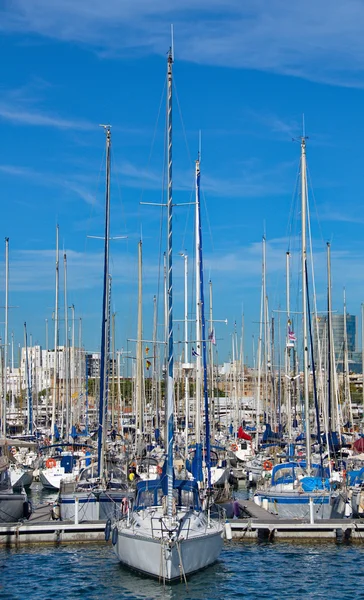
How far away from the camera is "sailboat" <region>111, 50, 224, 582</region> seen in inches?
997

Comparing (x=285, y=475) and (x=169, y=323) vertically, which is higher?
(x=169, y=323)

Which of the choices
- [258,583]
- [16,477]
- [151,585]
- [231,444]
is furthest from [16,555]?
[231,444]

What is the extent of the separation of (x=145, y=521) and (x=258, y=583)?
4045 mm

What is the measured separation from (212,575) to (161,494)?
330cm

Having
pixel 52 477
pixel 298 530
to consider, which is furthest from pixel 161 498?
pixel 52 477

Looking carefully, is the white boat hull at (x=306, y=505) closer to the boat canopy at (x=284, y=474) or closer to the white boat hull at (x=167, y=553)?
the boat canopy at (x=284, y=474)

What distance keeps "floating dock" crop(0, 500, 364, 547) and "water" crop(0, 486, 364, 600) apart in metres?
0.36

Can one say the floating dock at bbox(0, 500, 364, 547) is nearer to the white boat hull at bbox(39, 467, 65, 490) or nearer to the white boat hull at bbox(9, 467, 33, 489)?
the white boat hull at bbox(9, 467, 33, 489)

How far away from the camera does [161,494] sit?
29.3 metres

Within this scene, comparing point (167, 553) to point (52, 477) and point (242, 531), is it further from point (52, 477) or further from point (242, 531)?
point (52, 477)

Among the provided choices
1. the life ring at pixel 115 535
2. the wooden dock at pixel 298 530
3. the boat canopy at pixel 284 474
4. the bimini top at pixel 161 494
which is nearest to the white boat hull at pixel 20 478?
the boat canopy at pixel 284 474

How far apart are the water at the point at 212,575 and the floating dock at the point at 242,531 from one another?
1.19ft

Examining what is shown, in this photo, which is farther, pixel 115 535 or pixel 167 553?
pixel 115 535

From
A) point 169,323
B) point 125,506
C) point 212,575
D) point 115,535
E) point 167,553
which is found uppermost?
point 169,323
